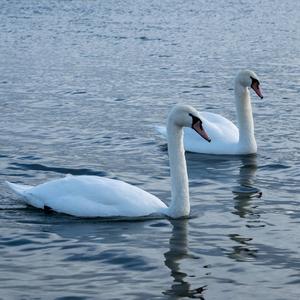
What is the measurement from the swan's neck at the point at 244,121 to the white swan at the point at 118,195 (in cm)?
358

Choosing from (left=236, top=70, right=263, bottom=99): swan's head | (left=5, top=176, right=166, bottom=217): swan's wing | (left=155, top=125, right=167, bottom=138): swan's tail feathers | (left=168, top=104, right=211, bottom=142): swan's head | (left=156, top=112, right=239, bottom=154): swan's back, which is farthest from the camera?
(left=155, top=125, right=167, bottom=138): swan's tail feathers

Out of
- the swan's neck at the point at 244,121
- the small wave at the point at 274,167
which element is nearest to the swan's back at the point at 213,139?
the swan's neck at the point at 244,121

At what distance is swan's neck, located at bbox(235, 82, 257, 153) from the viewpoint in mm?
14352

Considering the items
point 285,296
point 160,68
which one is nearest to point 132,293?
point 285,296

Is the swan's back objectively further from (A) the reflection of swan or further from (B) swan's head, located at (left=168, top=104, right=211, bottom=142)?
(B) swan's head, located at (left=168, top=104, right=211, bottom=142)

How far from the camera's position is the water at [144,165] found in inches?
343

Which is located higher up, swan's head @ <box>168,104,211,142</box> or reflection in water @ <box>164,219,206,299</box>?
swan's head @ <box>168,104,211,142</box>

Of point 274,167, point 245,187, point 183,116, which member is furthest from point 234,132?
point 183,116

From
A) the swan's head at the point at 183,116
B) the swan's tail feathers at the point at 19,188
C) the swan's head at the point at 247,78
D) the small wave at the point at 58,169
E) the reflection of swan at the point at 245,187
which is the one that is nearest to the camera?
the swan's head at the point at 183,116

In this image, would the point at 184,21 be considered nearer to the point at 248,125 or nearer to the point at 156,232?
the point at 248,125

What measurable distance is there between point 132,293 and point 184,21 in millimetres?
30548

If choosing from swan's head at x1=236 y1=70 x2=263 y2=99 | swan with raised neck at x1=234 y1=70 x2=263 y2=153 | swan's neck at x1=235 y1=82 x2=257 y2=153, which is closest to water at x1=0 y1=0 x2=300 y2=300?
swan's neck at x1=235 y1=82 x2=257 y2=153

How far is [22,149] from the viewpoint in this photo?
14188mm

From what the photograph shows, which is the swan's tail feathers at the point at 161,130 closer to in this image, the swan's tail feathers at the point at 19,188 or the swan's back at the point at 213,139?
the swan's back at the point at 213,139
